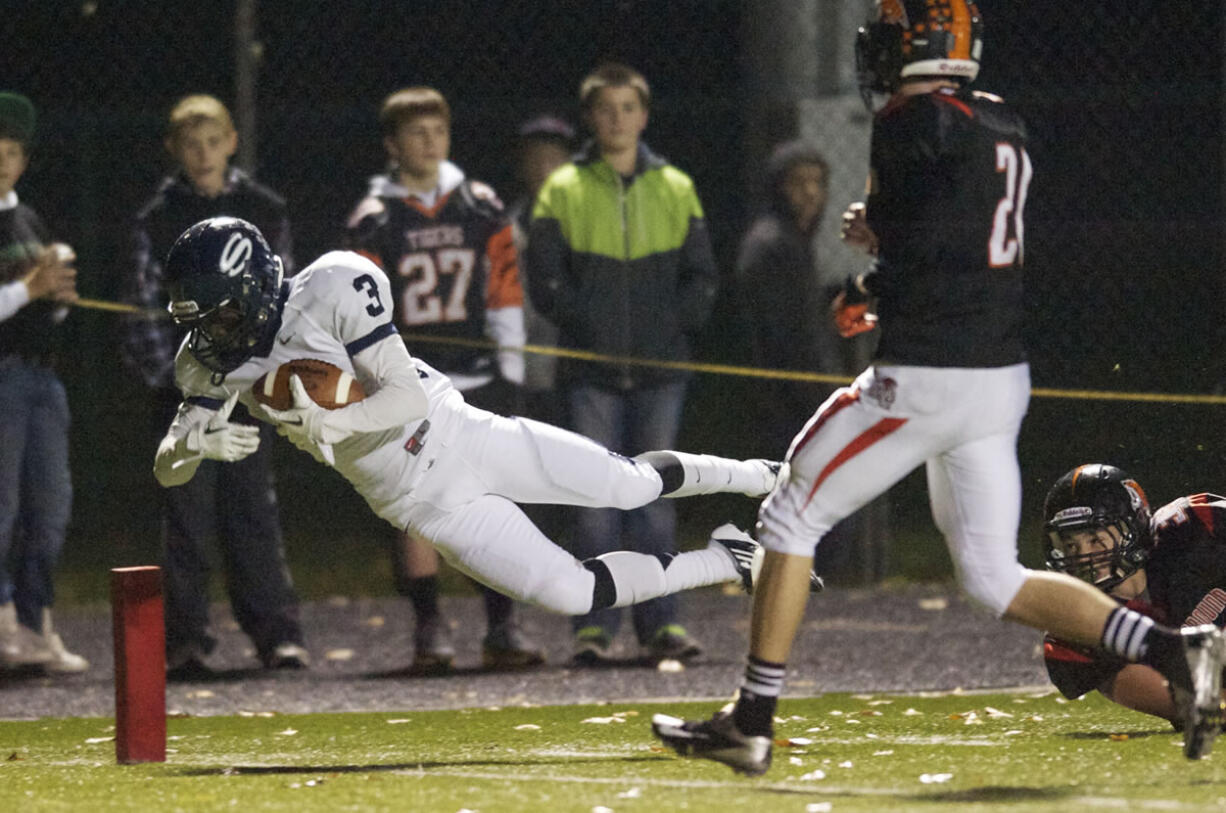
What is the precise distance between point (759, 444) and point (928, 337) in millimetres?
5277

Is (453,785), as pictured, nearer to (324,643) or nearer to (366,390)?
(366,390)

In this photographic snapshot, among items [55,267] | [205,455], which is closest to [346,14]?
[55,267]

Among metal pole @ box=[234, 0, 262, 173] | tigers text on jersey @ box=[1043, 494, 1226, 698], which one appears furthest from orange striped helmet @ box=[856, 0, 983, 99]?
metal pole @ box=[234, 0, 262, 173]

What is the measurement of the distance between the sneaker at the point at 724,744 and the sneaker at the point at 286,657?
328 cm

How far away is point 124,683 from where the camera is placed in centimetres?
619

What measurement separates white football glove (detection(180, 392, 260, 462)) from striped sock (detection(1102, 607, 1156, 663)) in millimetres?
2348

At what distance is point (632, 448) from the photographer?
351 inches

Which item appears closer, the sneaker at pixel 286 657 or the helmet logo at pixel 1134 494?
the helmet logo at pixel 1134 494

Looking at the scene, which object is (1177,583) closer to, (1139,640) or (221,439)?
(1139,640)

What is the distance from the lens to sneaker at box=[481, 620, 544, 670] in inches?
338

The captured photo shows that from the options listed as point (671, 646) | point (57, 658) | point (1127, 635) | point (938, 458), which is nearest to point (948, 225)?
point (938, 458)

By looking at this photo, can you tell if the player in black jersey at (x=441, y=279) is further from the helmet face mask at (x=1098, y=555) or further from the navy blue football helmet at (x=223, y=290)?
the helmet face mask at (x=1098, y=555)

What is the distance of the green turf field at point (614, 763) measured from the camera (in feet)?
17.5

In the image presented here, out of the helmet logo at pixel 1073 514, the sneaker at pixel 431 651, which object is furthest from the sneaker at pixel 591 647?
the helmet logo at pixel 1073 514
